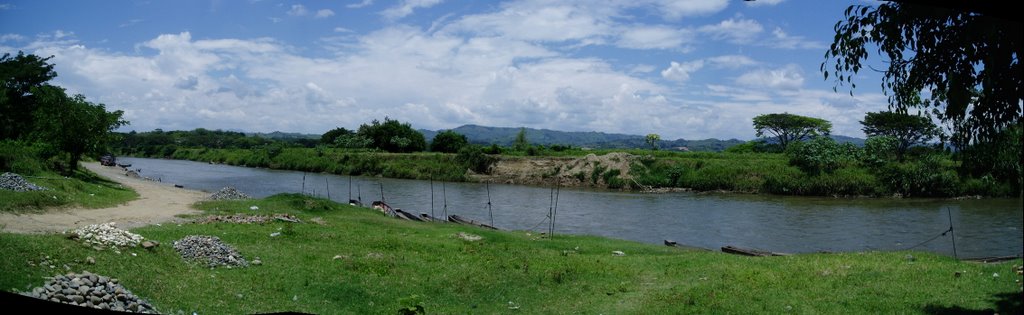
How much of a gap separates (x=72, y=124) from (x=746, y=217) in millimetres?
32230

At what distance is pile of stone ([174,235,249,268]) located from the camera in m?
12.5

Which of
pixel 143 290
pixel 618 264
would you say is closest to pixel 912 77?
pixel 618 264

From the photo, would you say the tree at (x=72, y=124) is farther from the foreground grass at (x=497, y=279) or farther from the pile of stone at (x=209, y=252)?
the pile of stone at (x=209, y=252)

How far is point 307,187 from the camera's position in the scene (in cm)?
4903

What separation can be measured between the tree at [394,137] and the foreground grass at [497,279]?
64.7m

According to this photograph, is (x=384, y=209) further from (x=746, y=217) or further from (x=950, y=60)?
(x=950, y=60)

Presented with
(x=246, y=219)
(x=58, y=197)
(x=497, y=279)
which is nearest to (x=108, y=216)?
(x=58, y=197)

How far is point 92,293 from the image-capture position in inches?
327

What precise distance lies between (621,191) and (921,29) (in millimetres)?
41892

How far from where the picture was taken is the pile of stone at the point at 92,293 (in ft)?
26.0

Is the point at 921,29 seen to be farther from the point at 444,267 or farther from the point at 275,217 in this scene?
the point at 275,217

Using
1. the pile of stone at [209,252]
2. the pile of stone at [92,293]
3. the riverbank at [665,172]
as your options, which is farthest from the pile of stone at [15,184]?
the riverbank at [665,172]

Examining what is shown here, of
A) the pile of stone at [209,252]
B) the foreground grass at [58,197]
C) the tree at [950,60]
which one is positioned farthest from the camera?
the foreground grass at [58,197]

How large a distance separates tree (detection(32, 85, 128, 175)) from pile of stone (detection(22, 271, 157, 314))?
907 inches
